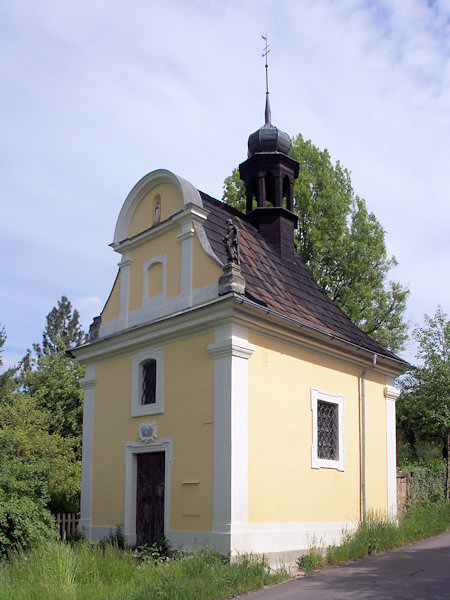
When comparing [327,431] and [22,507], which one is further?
[327,431]

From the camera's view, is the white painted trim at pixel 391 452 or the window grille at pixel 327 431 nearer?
the window grille at pixel 327 431

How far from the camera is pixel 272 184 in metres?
16.6

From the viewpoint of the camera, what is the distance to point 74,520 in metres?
13.2

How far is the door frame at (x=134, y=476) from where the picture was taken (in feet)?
36.0

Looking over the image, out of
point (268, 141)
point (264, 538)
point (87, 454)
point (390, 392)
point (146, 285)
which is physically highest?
point (268, 141)

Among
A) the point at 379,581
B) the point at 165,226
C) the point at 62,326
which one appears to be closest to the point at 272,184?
the point at 165,226

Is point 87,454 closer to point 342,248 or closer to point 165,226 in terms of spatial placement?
point 165,226

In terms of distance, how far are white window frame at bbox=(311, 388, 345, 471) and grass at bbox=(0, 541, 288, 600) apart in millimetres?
2701

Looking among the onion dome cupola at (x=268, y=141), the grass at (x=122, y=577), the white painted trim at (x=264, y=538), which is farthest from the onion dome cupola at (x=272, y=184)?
the grass at (x=122, y=577)

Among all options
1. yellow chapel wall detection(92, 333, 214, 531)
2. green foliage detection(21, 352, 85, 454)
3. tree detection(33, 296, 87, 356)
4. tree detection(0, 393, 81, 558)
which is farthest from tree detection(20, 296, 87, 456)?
tree detection(33, 296, 87, 356)

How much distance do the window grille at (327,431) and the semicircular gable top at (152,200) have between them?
464 cm

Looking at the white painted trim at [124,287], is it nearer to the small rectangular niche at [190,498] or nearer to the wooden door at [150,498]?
the wooden door at [150,498]

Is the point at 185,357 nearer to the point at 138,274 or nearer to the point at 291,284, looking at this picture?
the point at 138,274

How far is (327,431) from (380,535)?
209 centimetres
